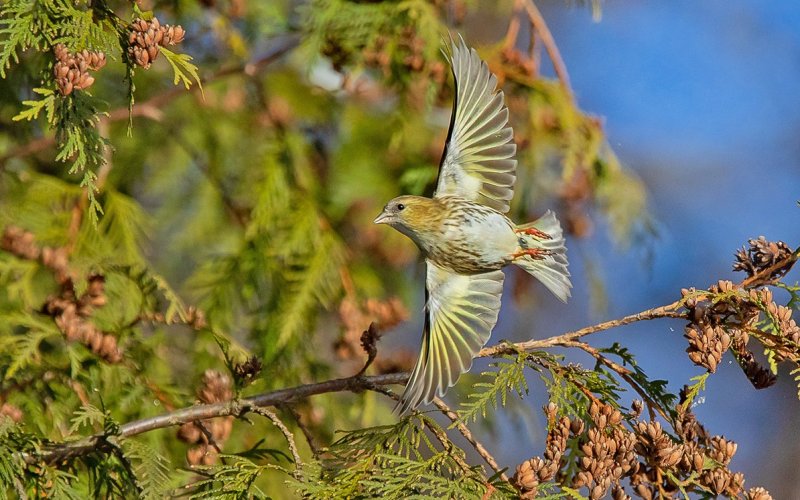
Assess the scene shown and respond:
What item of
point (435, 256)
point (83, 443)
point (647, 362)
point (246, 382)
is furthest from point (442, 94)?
point (647, 362)

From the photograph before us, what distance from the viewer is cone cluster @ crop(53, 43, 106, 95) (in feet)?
3.61

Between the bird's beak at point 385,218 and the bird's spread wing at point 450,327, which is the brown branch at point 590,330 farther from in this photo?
the bird's beak at point 385,218

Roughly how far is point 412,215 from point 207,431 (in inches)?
20.7

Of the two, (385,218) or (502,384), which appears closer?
(502,384)

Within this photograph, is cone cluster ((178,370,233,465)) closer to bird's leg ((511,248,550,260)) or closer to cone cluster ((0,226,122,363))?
cone cluster ((0,226,122,363))

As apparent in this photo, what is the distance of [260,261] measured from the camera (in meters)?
2.14

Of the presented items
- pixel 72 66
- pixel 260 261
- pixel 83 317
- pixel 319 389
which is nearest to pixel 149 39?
pixel 72 66

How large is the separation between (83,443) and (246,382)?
0.23 metres

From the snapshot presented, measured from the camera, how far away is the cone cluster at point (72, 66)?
1100 millimetres

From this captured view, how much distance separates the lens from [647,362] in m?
6.04

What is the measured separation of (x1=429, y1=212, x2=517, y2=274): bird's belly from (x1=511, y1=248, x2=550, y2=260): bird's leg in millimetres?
10

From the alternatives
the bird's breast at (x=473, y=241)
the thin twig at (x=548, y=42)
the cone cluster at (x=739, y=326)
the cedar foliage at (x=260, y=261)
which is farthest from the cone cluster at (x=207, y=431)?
the thin twig at (x=548, y=42)

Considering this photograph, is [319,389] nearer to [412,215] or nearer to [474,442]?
[474,442]

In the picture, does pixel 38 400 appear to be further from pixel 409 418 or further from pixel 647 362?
pixel 647 362
